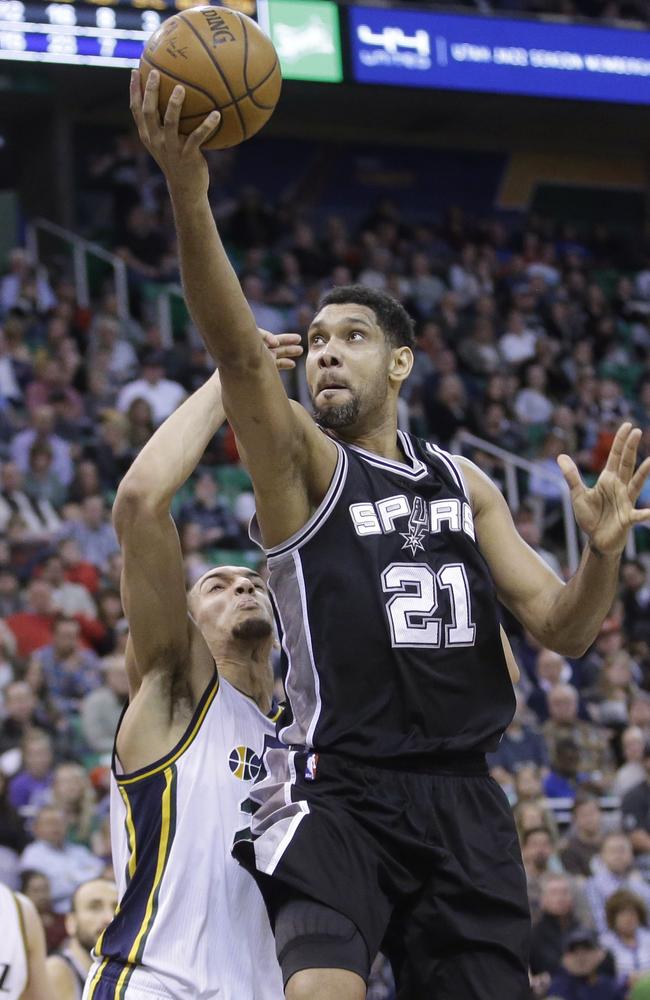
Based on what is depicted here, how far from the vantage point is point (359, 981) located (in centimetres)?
333

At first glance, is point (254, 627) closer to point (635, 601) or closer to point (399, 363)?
point (399, 363)

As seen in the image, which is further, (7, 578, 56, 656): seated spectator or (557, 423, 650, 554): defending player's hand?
(7, 578, 56, 656): seated spectator

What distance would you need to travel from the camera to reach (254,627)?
4.48m

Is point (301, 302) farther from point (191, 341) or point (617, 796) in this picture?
point (617, 796)

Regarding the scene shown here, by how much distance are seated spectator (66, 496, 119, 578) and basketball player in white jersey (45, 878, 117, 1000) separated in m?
4.40

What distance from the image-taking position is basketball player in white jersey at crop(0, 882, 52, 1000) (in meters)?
5.09

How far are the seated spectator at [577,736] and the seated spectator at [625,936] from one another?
1.53 m

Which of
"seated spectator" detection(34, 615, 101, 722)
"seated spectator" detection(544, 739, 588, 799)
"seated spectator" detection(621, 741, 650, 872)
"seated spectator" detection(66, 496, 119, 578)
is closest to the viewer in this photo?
"seated spectator" detection(34, 615, 101, 722)

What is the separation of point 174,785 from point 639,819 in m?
6.69

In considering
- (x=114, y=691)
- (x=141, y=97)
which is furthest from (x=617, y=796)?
(x=141, y=97)

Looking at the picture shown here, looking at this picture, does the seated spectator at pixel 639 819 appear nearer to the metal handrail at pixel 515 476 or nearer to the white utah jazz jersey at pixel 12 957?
the metal handrail at pixel 515 476

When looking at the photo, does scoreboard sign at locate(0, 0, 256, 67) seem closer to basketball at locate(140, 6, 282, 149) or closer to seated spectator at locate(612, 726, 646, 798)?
seated spectator at locate(612, 726, 646, 798)

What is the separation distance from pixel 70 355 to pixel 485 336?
481 centimetres

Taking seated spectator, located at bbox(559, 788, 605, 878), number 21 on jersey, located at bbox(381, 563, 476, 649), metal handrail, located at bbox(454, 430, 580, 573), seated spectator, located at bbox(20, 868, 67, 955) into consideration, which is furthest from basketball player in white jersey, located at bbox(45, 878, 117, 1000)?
metal handrail, located at bbox(454, 430, 580, 573)
